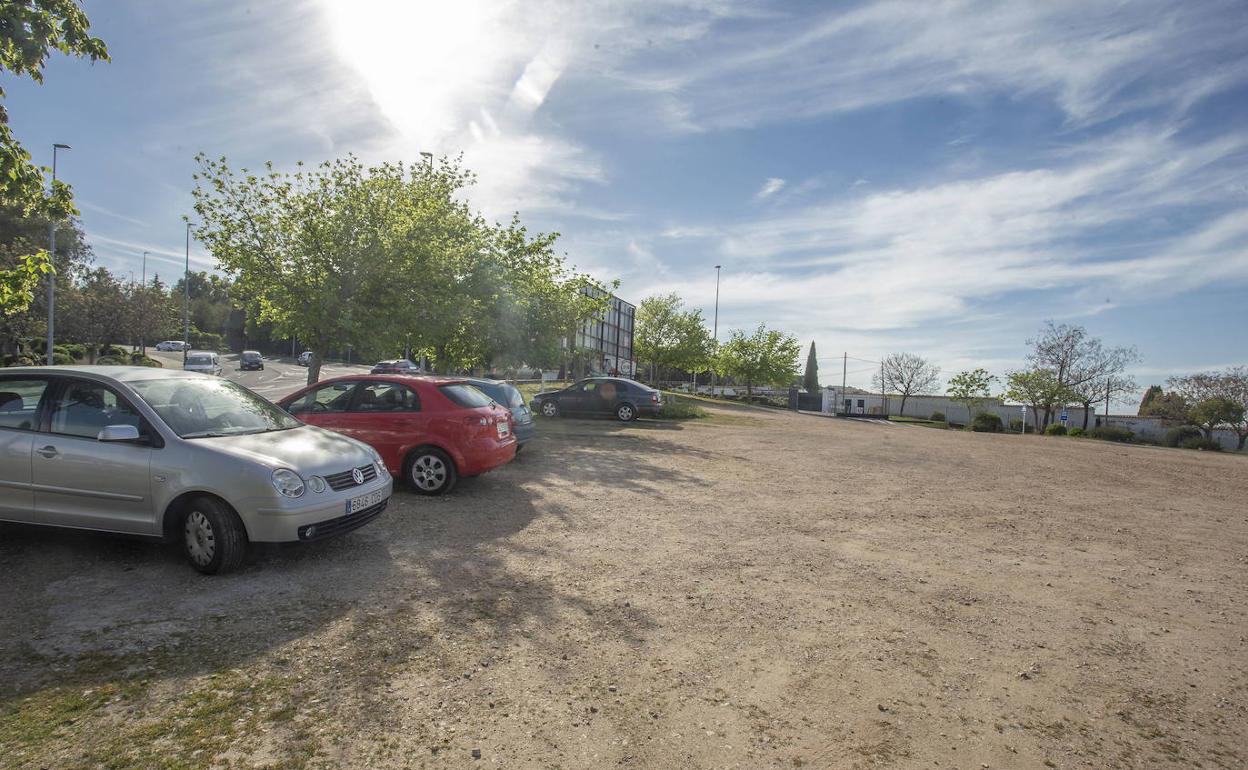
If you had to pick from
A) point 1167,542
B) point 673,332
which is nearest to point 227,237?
point 1167,542

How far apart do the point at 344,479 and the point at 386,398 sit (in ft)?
9.49

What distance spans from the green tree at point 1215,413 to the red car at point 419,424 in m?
49.5

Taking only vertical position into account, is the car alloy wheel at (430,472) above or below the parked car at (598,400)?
below

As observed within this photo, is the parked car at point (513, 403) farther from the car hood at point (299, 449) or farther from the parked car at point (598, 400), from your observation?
the parked car at point (598, 400)

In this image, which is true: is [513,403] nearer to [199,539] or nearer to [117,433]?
[199,539]

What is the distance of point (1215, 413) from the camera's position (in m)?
40.8

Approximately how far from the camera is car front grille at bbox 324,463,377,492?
17.4 ft

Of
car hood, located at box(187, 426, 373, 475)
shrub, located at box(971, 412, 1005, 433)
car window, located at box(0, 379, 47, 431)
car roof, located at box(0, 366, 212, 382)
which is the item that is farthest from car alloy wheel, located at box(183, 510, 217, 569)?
shrub, located at box(971, 412, 1005, 433)

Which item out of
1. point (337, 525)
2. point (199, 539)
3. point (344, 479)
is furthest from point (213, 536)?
point (344, 479)

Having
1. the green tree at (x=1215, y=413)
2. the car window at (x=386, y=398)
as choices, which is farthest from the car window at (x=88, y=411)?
the green tree at (x=1215, y=413)

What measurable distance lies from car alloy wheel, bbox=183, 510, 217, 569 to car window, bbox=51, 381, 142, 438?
888 millimetres

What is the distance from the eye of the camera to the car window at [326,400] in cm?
827

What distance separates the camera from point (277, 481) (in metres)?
4.91

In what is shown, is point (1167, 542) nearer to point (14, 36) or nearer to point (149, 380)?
point (149, 380)
